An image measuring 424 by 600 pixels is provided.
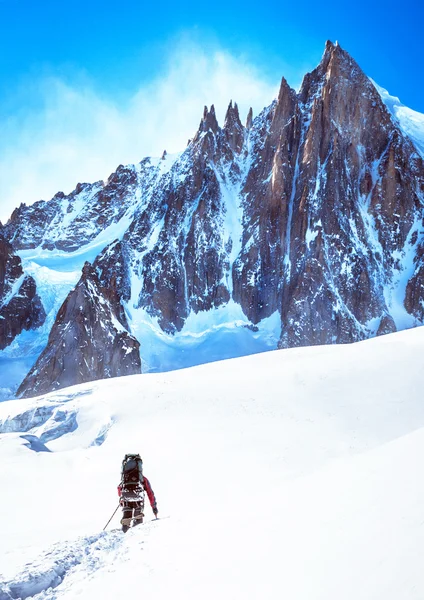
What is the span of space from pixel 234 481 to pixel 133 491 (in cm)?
423

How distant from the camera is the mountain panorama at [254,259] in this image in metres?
95.4

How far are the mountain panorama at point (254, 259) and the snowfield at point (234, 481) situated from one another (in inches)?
2782

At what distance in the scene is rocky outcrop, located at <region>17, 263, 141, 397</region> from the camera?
8369 cm

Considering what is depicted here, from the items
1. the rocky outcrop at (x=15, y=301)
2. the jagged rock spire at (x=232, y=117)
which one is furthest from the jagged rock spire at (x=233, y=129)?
the rocky outcrop at (x=15, y=301)

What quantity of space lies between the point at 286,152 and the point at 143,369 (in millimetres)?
68642

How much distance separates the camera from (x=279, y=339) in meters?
101

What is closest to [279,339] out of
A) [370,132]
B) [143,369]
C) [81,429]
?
[143,369]

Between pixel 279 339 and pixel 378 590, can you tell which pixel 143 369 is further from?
pixel 378 590

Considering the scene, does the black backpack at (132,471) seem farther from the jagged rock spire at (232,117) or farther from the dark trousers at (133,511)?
A: the jagged rock spire at (232,117)

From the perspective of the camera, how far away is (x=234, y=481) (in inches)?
477

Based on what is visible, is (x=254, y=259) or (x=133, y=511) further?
(x=254, y=259)

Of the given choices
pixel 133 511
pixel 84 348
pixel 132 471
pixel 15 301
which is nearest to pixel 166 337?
pixel 84 348

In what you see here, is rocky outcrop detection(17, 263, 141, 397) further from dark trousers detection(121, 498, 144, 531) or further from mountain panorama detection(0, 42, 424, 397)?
dark trousers detection(121, 498, 144, 531)

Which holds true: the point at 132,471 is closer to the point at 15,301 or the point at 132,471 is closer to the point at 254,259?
the point at 254,259
